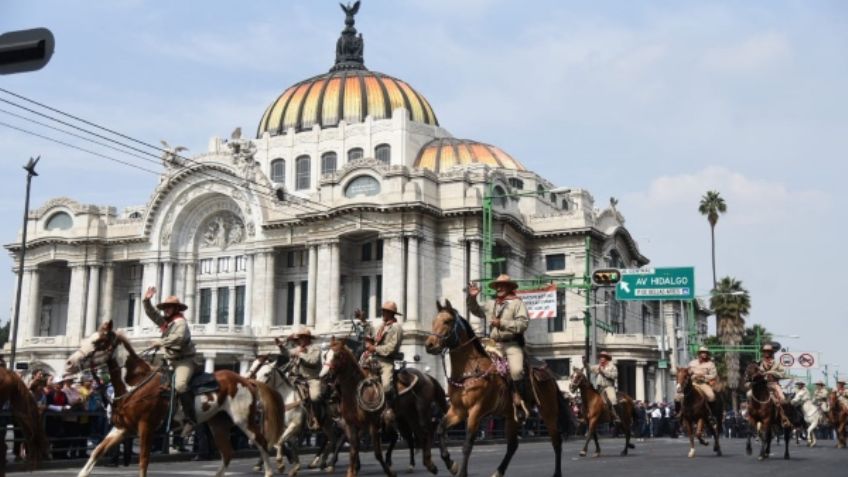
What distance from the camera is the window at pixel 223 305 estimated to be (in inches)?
2618

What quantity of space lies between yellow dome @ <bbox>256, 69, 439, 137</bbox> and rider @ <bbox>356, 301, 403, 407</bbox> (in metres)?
60.1

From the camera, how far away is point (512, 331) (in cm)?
1386

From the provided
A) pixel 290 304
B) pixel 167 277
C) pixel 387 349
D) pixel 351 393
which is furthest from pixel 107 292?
pixel 351 393

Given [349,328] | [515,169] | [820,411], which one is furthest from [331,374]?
[515,169]

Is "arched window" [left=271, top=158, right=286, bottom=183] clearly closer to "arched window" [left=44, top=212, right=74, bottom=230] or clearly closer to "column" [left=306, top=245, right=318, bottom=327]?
"arched window" [left=44, top=212, right=74, bottom=230]

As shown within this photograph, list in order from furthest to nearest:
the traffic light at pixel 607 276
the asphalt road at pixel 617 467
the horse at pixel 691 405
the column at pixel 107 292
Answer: the column at pixel 107 292 → the traffic light at pixel 607 276 → the horse at pixel 691 405 → the asphalt road at pixel 617 467

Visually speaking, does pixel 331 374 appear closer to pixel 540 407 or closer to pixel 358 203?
pixel 540 407

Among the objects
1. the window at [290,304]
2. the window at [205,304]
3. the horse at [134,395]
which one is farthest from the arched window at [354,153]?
the horse at [134,395]

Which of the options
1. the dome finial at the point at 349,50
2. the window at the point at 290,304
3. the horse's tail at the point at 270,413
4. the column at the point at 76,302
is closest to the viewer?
the horse's tail at the point at 270,413

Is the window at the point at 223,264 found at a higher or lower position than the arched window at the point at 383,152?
lower

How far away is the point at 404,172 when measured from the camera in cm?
6006

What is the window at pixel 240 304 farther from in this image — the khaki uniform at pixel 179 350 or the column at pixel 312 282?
the khaki uniform at pixel 179 350

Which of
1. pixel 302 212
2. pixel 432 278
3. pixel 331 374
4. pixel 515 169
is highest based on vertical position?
pixel 515 169

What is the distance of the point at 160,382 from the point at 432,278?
156 ft
